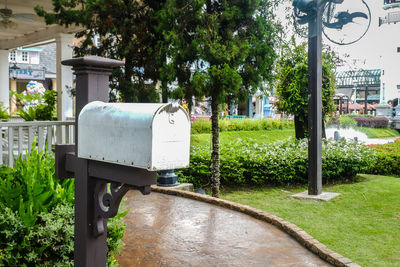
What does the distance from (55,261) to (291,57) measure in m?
8.80

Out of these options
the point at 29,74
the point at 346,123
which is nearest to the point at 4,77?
the point at 29,74

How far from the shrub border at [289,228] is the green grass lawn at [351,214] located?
44cm

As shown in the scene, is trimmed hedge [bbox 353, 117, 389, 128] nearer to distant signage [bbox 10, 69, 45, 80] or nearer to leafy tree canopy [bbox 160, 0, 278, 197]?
distant signage [bbox 10, 69, 45, 80]

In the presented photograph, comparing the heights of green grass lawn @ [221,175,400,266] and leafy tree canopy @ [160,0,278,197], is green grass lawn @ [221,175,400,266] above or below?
below

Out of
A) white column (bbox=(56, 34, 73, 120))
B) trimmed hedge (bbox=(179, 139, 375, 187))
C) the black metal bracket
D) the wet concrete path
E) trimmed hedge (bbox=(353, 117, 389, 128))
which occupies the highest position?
white column (bbox=(56, 34, 73, 120))

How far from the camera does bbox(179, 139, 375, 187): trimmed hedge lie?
24.8ft

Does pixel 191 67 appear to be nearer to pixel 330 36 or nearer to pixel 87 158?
pixel 330 36

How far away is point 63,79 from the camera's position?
29.7 feet

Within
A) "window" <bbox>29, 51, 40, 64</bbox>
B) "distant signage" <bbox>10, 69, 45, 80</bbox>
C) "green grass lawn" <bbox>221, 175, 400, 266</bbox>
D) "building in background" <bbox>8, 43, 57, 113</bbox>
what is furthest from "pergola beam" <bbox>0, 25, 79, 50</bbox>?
"window" <bbox>29, 51, 40, 64</bbox>

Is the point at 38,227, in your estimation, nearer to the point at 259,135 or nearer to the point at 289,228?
the point at 289,228

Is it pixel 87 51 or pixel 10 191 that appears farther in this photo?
pixel 87 51

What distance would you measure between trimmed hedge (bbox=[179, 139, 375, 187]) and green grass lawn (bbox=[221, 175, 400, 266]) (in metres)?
0.28

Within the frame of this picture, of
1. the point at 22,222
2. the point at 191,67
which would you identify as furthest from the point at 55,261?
the point at 191,67

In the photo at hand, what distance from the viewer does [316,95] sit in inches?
255
